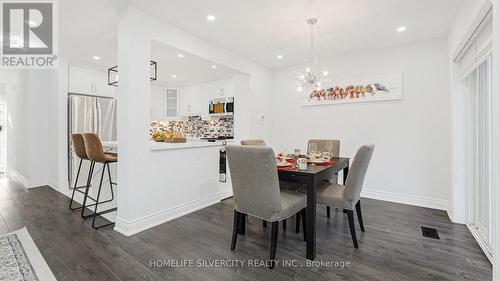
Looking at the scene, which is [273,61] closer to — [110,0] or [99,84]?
[110,0]

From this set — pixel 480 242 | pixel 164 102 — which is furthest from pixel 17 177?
pixel 480 242

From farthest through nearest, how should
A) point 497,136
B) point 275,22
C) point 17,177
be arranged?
point 17,177
point 275,22
point 497,136

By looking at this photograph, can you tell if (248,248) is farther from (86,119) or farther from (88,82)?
(88,82)

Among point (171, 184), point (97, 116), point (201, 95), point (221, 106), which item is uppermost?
point (201, 95)

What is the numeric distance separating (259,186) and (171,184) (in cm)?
151

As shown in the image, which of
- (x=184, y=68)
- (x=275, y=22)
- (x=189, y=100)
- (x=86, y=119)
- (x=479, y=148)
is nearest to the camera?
(x=479, y=148)

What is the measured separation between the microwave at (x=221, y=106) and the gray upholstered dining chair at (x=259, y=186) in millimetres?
3263

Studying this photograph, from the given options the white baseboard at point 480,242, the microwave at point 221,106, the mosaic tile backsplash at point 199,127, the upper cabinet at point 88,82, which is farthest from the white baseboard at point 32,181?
the white baseboard at point 480,242

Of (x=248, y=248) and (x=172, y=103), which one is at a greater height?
(x=172, y=103)

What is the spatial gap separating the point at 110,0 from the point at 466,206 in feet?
15.5

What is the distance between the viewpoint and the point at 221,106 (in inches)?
211

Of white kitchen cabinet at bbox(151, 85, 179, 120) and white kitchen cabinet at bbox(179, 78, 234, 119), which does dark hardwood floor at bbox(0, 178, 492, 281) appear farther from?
white kitchen cabinet at bbox(151, 85, 179, 120)

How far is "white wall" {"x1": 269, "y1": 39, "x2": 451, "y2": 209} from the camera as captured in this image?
3340mm

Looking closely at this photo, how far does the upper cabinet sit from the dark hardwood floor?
7.50 feet
